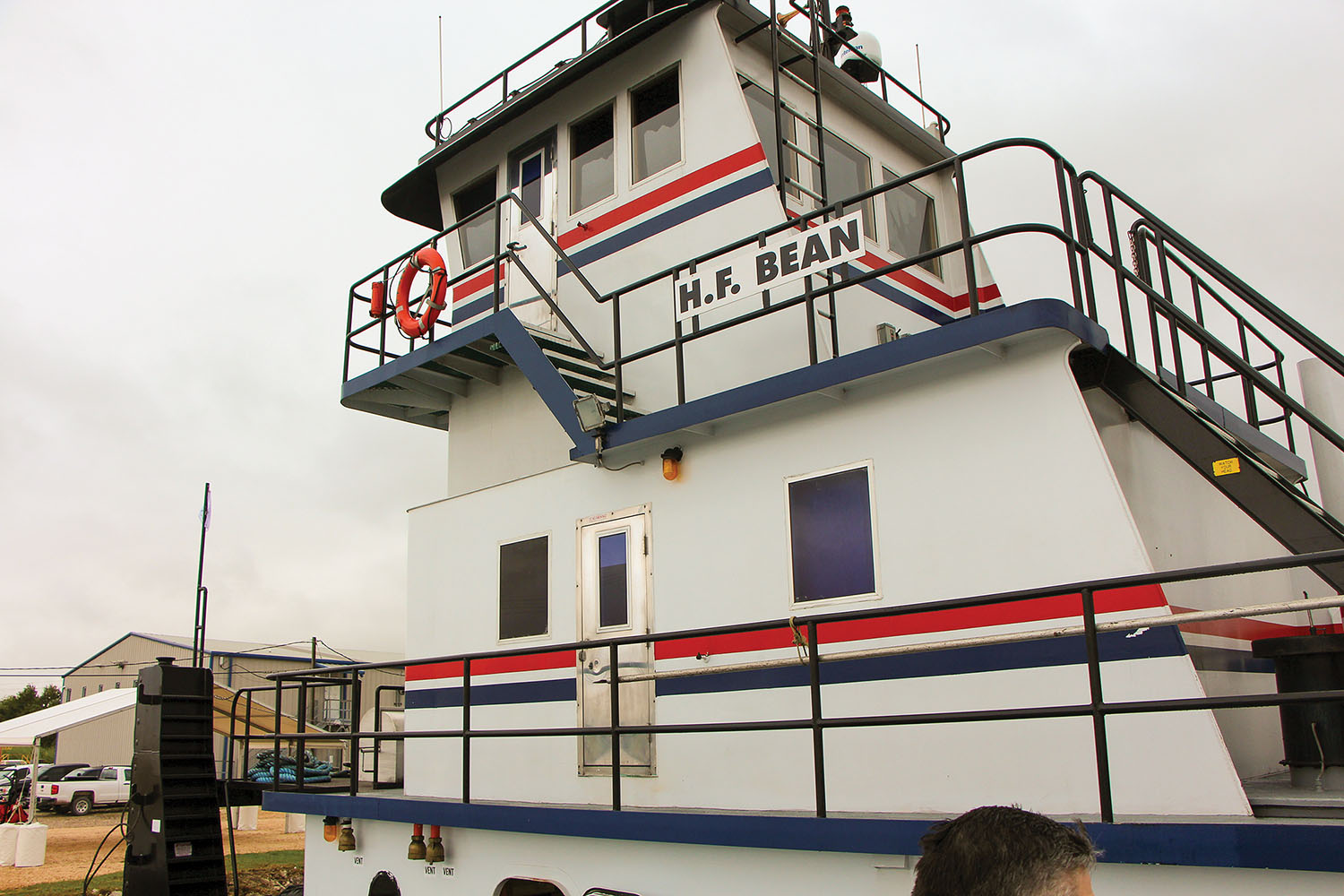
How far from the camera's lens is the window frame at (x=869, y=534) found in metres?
5.93

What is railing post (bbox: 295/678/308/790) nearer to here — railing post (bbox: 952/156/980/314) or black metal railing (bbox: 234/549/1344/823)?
black metal railing (bbox: 234/549/1344/823)

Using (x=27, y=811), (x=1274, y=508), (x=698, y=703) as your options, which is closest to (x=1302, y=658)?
(x=1274, y=508)

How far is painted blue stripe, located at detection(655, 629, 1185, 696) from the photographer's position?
4844 mm

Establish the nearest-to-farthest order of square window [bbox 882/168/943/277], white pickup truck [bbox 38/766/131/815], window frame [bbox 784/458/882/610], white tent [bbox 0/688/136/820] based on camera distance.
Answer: window frame [bbox 784/458/882/610]
square window [bbox 882/168/943/277]
white tent [bbox 0/688/136/820]
white pickup truck [bbox 38/766/131/815]

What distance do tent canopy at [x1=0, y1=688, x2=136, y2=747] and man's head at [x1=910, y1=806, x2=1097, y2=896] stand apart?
25718 millimetres

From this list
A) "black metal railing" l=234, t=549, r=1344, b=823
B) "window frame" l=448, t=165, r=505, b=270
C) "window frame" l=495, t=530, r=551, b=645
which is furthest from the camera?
"window frame" l=448, t=165, r=505, b=270

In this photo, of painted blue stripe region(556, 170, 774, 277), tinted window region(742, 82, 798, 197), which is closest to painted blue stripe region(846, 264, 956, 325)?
tinted window region(742, 82, 798, 197)

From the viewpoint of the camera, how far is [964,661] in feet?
17.8

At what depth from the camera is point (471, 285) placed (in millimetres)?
10609

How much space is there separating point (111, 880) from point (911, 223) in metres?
16.9

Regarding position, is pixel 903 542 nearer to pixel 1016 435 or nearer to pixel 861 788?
pixel 1016 435

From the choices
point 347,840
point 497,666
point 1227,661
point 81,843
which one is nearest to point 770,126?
point 497,666

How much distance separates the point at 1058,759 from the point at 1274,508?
1772 millimetres

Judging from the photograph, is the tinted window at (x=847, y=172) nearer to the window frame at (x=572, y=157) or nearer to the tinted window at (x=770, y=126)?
the tinted window at (x=770, y=126)
